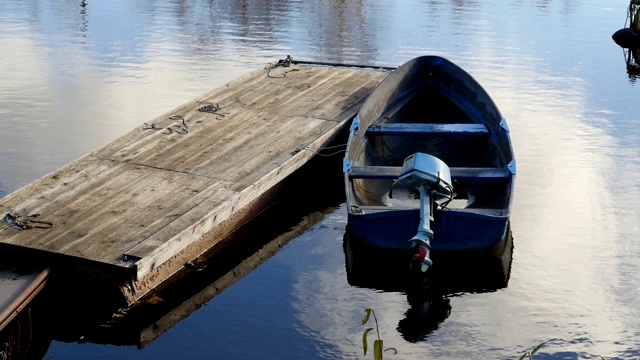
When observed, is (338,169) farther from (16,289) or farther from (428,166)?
(16,289)

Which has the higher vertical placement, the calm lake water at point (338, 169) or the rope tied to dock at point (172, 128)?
the rope tied to dock at point (172, 128)

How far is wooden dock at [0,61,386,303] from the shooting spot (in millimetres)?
12055

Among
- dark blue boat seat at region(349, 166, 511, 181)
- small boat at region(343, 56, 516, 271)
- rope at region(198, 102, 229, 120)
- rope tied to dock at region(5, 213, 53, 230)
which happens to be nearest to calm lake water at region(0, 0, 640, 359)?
small boat at region(343, 56, 516, 271)

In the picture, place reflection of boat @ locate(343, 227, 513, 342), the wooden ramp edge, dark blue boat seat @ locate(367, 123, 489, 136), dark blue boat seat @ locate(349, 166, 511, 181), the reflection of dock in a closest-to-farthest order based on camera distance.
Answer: the wooden ramp edge → the reflection of dock → reflection of boat @ locate(343, 227, 513, 342) → dark blue boat seat @ locate(349, 166, 511, 181) → dark blue boat seat @ locate(367, 123, 489, 136)

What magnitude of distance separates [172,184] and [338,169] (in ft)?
16.6

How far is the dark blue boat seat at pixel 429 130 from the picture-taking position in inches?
660

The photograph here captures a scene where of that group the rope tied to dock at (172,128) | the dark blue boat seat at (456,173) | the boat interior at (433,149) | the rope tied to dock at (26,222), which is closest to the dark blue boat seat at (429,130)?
the boat interior at (433,149)

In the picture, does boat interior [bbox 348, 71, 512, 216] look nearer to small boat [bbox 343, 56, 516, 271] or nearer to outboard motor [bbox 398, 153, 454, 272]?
small boat [bbox 343, 56, 516, 271]

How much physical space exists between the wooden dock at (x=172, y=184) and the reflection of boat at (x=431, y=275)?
78.8 inches

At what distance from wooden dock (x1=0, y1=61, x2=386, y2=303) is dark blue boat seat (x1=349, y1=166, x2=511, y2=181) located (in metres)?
1.33

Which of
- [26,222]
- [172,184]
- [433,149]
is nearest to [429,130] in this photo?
[433,149]

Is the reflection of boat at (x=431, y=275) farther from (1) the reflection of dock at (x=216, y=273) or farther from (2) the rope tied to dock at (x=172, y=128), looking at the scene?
(2) the rope tied to dock at (x=172, y=128)

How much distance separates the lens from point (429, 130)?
1680cm

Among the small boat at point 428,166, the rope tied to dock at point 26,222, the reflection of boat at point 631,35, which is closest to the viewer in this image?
the rope tied to dock at point 26,222
